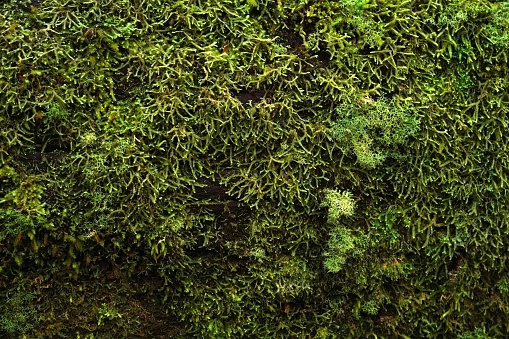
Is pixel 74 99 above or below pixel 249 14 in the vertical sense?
Result: below

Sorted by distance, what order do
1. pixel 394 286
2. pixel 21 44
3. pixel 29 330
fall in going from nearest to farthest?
1. pixel 21 44
2. pixel 29 330
3. pixel 394 286

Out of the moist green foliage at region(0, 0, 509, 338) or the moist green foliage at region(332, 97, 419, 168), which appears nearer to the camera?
the moist green foliage at region(0, 0, 509, 338)

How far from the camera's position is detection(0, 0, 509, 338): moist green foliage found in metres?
2.27

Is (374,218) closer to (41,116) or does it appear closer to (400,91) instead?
(400,91)

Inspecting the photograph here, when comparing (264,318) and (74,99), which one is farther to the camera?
(264,318)

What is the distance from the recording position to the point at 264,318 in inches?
98.2

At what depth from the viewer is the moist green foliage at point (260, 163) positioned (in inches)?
89.2

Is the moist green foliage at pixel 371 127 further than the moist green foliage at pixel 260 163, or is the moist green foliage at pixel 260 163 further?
the moist green foliage at pixel 371 127

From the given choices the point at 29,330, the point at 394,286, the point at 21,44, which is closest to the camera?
the point at 21,44

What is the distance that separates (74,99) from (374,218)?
5.04ft

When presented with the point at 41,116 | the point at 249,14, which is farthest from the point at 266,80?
the point at 41,116

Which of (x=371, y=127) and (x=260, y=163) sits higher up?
(x=371, y=127)

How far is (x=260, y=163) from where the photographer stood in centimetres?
238

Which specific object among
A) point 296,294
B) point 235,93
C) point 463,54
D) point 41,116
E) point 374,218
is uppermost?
point 463,54
